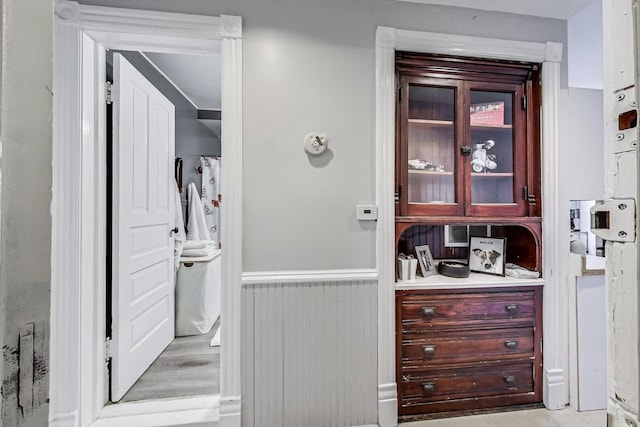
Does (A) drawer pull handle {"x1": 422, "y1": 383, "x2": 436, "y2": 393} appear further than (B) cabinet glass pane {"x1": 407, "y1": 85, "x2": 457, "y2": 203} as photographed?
No

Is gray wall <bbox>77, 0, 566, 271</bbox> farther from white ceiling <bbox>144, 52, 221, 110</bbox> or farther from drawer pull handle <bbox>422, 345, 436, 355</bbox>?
white ceiling <bbox>144, 52, 221, 110</bbox>

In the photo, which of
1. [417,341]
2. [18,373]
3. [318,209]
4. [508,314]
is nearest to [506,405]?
[508,314]

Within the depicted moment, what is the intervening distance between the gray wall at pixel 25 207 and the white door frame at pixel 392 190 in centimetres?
158

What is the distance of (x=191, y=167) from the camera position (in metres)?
3.76

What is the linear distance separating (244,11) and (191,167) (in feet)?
8.00

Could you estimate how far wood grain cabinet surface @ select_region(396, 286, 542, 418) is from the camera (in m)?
1.86

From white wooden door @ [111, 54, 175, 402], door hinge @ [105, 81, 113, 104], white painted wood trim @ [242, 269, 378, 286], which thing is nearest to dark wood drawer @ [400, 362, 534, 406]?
white painted wood trim @ [242, 269, 378, 286]

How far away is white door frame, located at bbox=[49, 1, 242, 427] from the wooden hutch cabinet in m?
1.00

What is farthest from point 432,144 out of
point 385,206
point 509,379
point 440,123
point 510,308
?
point 509,379

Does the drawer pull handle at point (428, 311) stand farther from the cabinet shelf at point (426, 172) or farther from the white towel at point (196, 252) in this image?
the white towel at point (196, 252)

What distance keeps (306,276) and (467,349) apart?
1157 millimetres

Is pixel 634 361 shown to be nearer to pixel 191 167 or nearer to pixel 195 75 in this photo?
pixel 195 75

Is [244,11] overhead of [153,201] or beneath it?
overhead

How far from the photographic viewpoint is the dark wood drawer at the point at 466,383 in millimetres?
1854
